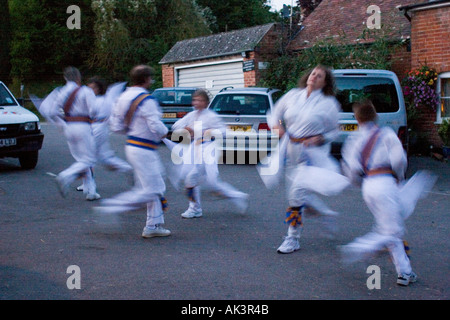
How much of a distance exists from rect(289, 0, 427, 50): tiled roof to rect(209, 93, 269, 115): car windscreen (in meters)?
5.79

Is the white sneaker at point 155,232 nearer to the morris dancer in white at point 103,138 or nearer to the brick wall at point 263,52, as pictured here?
the morris dancer in white at point 103,138

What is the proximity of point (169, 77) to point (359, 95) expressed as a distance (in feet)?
57.9

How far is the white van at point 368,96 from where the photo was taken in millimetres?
10773

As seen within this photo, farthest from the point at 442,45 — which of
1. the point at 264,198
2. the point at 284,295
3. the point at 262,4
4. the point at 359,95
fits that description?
the point at 262,4

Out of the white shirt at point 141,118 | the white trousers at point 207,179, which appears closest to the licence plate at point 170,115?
the white trousers at point 207,179

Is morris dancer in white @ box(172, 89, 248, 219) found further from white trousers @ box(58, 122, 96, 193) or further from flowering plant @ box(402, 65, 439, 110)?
flowering plant @ box(402, 65, 439, 110)

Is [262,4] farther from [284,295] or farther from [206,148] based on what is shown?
[284,295]

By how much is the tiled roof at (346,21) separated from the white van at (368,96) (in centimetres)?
611

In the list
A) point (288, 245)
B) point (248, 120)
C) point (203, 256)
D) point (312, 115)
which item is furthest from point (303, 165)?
point (248, 120)

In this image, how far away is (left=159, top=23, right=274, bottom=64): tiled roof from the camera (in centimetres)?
2186

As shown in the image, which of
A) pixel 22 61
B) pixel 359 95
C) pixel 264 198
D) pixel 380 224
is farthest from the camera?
pixel 22 61

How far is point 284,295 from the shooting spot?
4.64 meters

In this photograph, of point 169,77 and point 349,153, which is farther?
point 169,77

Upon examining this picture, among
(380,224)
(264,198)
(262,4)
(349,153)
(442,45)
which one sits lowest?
(264,198)
